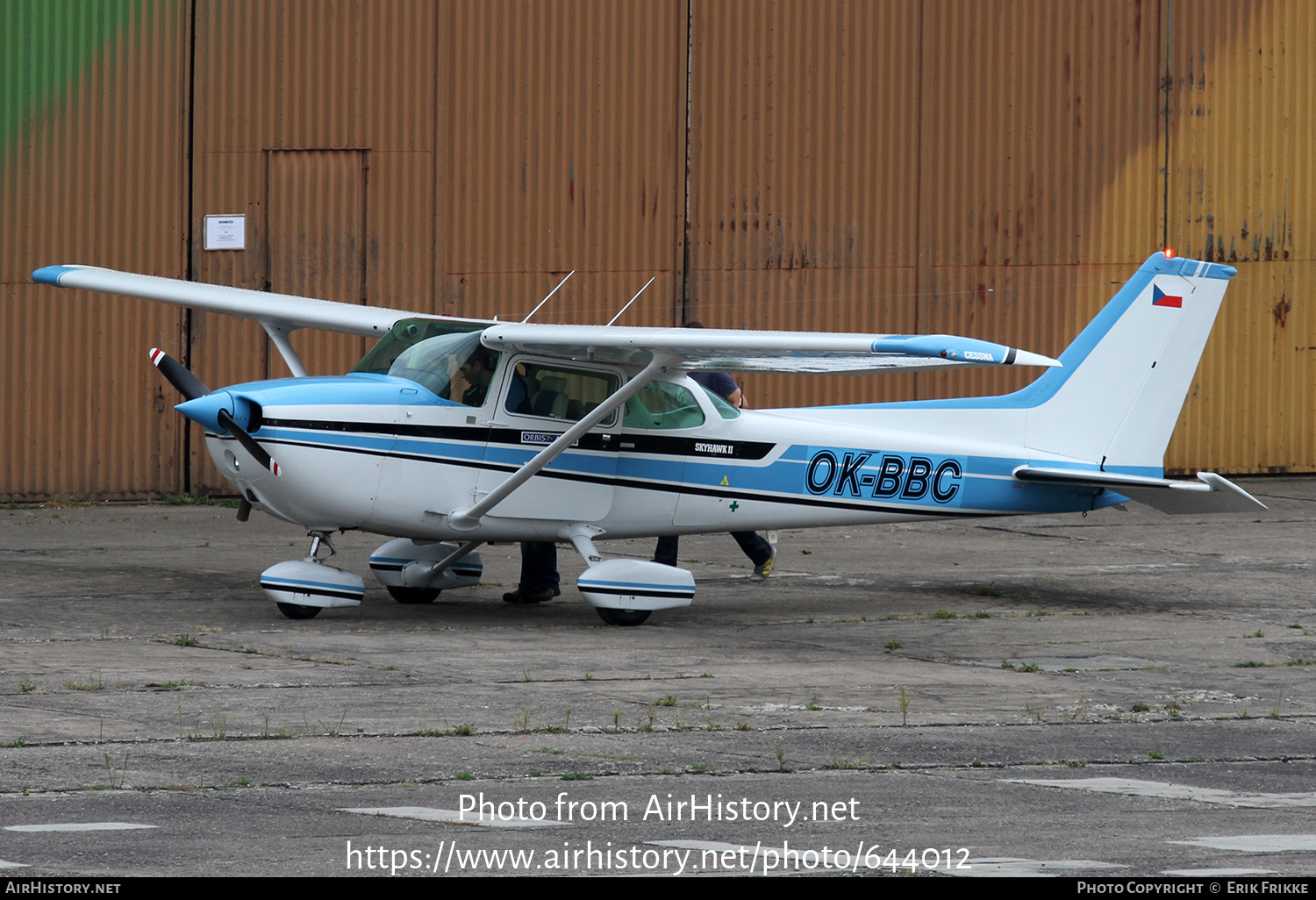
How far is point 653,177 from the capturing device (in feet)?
65.2

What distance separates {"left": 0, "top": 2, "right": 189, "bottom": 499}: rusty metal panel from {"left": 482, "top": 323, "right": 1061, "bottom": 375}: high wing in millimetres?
9523

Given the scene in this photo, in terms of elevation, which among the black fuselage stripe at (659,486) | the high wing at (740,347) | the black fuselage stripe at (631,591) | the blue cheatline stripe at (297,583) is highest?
the high wing at (740,347)

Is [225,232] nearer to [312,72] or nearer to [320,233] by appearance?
[320,233]

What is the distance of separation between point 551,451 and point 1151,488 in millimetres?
4478

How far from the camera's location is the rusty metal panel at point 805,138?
19.9m

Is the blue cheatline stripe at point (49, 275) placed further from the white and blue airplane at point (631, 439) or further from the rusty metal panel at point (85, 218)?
the rusty metal panel at point (85, 218)

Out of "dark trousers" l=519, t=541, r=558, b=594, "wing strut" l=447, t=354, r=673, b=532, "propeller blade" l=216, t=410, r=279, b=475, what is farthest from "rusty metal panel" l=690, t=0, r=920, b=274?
"propeller blade" l=216, t=410, r=279, b=475

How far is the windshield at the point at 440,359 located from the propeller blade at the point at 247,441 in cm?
115

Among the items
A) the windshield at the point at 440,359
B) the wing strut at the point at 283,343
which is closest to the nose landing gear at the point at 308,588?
the windshield at the point at 440,359

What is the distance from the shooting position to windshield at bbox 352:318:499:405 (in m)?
11.3

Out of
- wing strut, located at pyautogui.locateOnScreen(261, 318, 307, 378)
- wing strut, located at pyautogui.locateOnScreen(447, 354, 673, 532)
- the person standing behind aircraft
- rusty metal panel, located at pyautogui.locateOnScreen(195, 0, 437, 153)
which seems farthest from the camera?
rusty metal panel, located at pyautogui.locateOnScreen(195, 0, 437, 153)

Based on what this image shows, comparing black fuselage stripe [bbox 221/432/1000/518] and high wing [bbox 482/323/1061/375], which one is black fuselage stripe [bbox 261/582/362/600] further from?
high wing [bbox 482/323/1061/375]

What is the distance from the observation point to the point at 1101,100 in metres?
20.3
